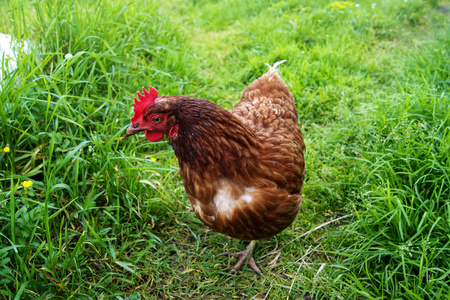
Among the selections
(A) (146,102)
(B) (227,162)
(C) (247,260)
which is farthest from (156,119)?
(C) (247,260)

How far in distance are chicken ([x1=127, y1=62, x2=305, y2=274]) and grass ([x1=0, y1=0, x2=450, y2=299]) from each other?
0.64m

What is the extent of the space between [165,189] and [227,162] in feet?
3.92

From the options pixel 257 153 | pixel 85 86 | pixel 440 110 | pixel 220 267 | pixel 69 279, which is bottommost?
pixel 220 267

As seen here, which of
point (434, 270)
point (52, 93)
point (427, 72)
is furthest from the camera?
point (427, 72)

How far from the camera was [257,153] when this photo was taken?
6.73ft

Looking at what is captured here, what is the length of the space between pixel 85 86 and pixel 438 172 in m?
3.05

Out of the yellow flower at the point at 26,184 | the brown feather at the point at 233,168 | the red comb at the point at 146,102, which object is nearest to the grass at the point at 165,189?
the yellow flower at the point at 26,184

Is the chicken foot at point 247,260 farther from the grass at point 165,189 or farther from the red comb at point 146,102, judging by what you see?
the red comb at point 146,102

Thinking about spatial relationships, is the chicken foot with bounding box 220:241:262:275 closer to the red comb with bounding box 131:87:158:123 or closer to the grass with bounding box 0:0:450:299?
the grass with bounding box 0:0:450:299

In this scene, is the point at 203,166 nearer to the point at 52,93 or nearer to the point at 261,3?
the point at 52,93

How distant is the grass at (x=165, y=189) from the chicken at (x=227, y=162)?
64cm

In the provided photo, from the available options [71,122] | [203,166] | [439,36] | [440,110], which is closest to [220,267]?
[203,166]

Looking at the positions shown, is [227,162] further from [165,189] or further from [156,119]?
[165,189]

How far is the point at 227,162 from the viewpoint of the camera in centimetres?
194
